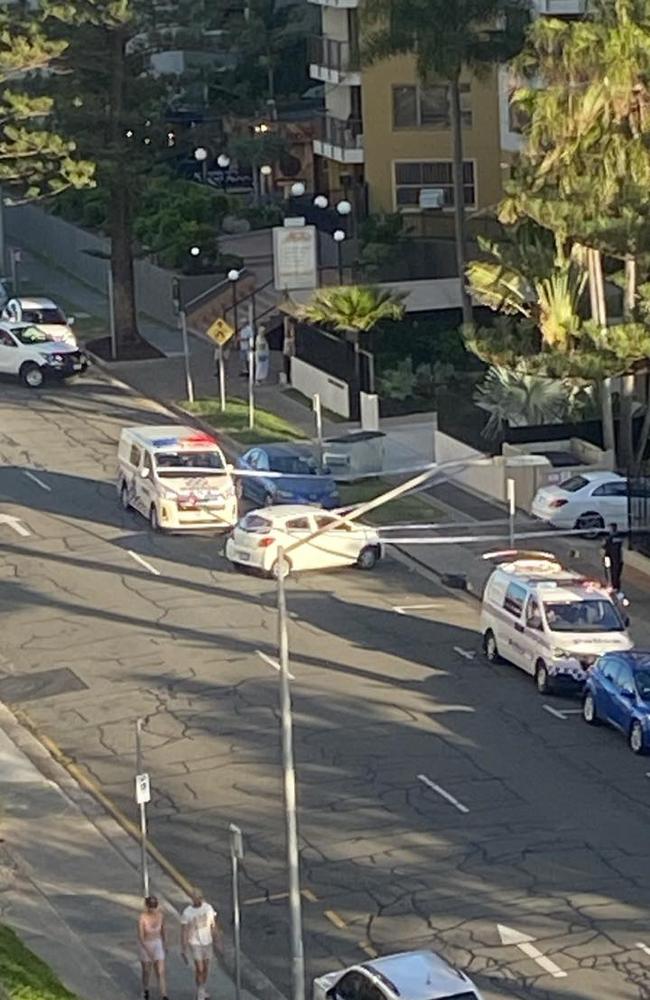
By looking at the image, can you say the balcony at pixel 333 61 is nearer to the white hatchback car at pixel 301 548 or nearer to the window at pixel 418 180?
the window at pixel 418 180

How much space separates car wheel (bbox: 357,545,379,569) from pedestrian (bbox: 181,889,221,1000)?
18864 mm

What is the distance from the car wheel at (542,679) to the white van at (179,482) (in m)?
10.8

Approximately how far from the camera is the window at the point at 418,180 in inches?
2849

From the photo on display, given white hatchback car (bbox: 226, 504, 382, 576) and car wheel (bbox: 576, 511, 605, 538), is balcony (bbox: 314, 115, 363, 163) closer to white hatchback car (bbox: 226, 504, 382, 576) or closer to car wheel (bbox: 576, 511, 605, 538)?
car wheel (bbox: 576, 511, 605, 538)

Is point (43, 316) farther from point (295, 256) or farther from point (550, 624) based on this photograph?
point (550, 624)

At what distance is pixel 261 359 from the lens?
196ft

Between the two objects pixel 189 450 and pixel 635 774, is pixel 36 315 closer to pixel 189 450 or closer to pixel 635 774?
pixel 189 450

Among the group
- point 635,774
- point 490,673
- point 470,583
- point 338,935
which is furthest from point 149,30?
point 338,935

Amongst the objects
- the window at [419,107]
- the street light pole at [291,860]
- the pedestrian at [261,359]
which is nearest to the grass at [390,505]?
the pedestrian at [261,359]

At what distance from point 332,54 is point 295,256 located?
16.3 m

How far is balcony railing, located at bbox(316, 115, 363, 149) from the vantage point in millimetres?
74250

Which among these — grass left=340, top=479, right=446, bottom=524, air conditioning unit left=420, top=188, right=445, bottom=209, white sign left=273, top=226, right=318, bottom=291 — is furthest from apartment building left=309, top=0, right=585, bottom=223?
grass left=340, top=479, right=446, bottom=524

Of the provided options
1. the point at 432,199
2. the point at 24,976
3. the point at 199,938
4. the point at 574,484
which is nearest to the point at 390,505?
the point at 574,484

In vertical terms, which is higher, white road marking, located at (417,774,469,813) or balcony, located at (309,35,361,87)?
balcony, located at (309,35,361,87)
